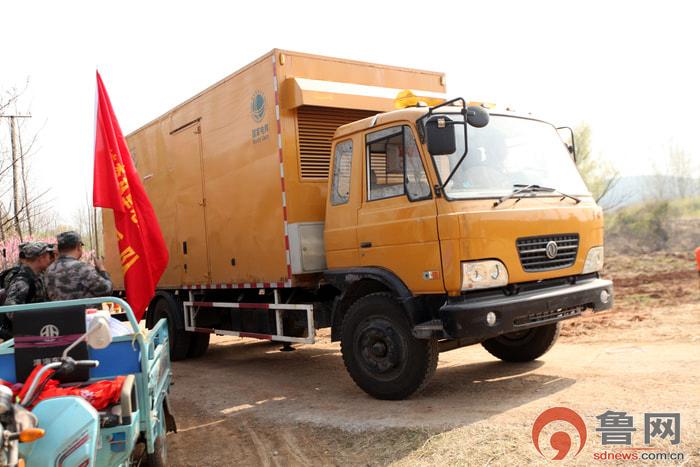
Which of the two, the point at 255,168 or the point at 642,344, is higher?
the point at 255,168

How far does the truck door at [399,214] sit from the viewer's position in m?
5.45

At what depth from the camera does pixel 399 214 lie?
5.71 m

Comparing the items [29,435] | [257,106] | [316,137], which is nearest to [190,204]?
[257,106]

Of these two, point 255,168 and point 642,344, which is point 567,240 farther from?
point 255,168

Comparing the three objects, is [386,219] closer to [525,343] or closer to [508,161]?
[508,161]

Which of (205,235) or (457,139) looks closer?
(457,139)

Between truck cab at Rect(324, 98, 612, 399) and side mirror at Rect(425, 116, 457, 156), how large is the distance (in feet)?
0.03

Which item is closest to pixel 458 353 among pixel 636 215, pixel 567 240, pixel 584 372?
pixel 584 372

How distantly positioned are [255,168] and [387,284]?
2337mm

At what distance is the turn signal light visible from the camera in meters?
2.63

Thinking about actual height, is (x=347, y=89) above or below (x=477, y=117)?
above

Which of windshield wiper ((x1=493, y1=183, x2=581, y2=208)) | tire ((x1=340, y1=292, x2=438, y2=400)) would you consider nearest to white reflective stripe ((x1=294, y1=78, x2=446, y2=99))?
windshield wiper ((x1=493, y1=183, x2=581, y2=208))

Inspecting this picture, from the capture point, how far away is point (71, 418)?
299 centimetres

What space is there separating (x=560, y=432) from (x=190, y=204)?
19.2 ft
